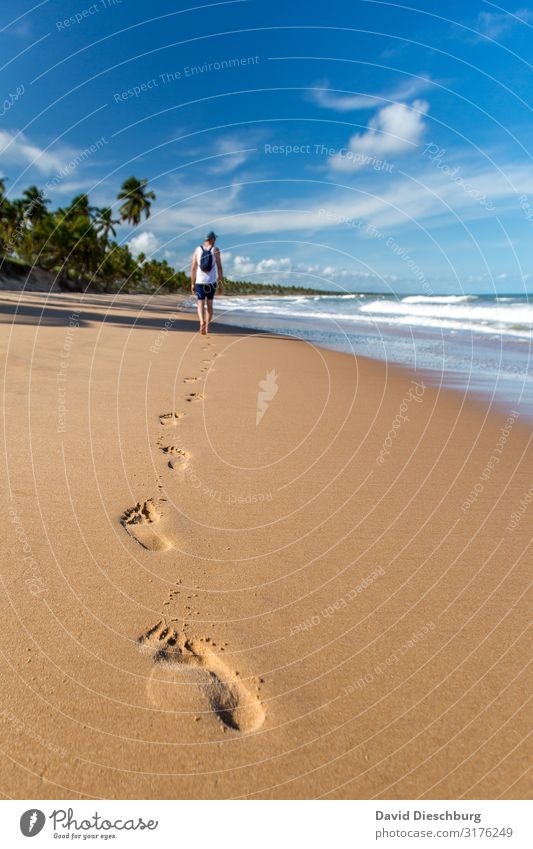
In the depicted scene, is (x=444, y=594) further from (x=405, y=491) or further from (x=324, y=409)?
(x=324, y=409)

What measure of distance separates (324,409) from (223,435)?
1.85 metres

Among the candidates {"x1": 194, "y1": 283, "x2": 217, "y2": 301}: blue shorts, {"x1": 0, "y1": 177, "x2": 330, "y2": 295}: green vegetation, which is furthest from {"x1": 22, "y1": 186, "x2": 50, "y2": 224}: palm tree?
{"x1": 194, "y1": 283, "x2": 217, "y2": 301}: blue shorts

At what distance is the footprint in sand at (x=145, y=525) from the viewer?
306 cm

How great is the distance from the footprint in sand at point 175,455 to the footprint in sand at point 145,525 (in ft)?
2.36

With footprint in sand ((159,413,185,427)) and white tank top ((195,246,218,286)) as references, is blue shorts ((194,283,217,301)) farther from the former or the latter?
footprint in sand ((159,413,185,427))

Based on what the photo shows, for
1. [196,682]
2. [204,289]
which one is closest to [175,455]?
[196,682]

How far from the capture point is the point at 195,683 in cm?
204

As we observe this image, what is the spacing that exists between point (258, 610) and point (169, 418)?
11.0ft

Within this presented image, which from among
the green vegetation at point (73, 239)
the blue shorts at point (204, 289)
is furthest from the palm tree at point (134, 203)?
the blue shorts at point (204, 289)

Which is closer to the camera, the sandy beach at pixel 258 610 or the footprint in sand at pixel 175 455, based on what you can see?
the sandy beach at pixel 258 610

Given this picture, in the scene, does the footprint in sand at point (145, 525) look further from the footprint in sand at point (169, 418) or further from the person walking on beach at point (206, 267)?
the person walking on beach at point (206, 267)

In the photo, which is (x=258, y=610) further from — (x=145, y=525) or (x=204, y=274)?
(x=204, y=274)

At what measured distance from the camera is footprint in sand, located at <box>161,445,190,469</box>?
430cm
